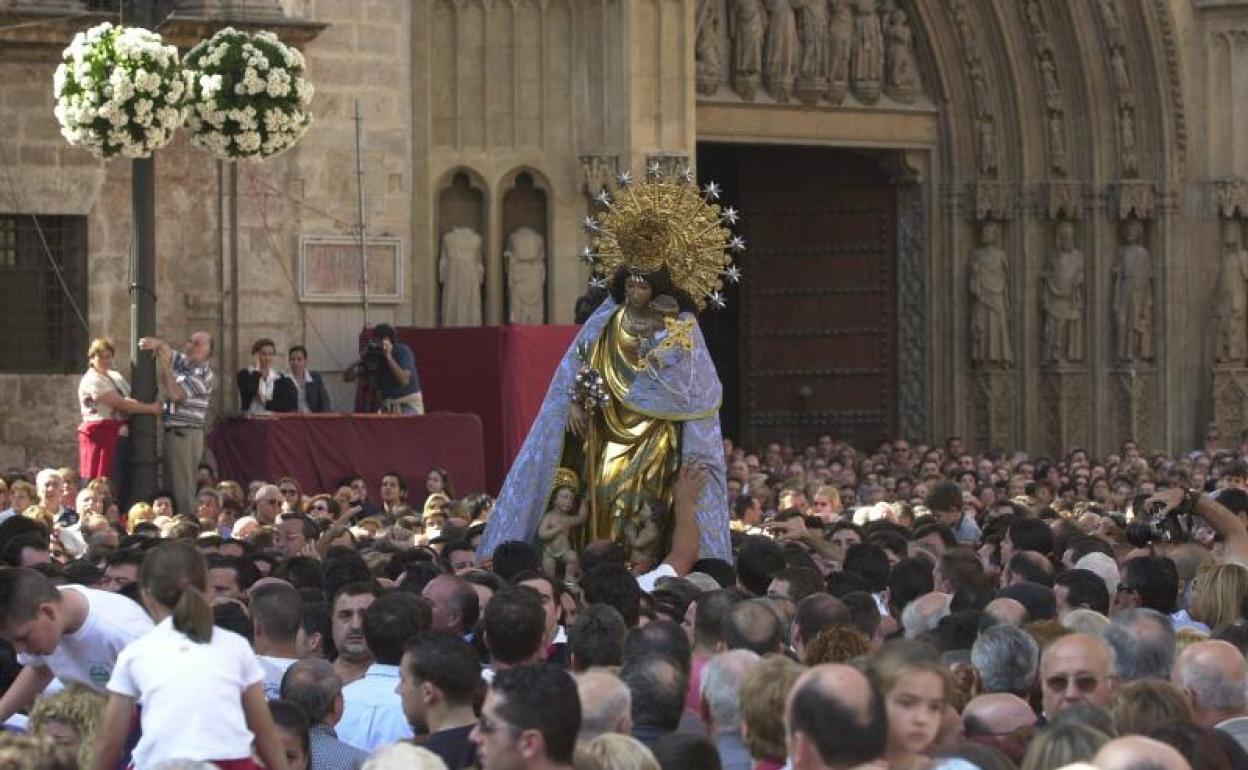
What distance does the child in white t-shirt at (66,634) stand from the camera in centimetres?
791

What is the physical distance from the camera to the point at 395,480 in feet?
63.5

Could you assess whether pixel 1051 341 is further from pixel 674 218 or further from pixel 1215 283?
pixel 674 218

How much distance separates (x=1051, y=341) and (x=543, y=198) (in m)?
6.65

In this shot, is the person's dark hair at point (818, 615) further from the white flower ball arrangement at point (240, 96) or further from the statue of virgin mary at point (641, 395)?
the white flower ball arrangement at point (240, 96)

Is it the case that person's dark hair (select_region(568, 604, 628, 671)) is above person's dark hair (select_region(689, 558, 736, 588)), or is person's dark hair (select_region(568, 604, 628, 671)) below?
above

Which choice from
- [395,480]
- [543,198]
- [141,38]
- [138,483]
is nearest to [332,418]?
[395,480]

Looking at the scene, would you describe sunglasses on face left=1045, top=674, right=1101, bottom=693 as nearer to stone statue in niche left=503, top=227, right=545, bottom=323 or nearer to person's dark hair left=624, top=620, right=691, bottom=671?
person's dark hair left=624, top=620, right=691, bottom=671

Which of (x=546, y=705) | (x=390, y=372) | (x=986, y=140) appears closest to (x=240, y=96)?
(x=390, y=372)

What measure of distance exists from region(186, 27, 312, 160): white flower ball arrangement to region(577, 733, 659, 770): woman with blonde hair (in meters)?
11.3

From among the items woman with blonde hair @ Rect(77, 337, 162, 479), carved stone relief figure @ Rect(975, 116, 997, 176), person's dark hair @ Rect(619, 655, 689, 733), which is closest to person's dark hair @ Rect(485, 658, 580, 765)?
person's dark hair @ Rect(619, 655, 689, 733)

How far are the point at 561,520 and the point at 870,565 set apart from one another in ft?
12.7

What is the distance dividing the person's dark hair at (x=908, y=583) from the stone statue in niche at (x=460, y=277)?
13.8 metres

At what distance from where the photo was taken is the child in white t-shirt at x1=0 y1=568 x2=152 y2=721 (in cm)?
791

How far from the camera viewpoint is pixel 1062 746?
6.00 m
